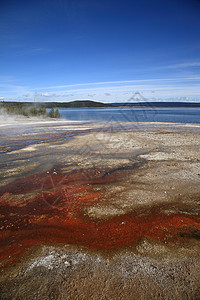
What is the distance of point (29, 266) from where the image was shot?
143 inches

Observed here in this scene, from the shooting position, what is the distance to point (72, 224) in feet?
16.2

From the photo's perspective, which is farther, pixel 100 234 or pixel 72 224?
pixel 72 224

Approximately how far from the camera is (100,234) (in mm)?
4508

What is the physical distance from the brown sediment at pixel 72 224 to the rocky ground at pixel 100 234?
2 centimetres

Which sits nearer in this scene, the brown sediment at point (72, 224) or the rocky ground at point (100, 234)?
the rocky ground at point (100, 234)

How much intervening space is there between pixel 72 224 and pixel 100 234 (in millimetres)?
891

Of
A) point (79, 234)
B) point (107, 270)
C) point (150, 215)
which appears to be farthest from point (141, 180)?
point (107, 270)

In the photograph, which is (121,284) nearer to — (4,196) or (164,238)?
(164,238)

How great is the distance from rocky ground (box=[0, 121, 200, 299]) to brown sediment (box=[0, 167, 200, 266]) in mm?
25

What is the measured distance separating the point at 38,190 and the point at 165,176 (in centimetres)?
580

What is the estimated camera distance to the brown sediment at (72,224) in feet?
14.0

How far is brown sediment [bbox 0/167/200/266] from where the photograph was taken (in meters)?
4.28

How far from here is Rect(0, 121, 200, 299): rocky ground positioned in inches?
126

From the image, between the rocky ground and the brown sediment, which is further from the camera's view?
the brown sediment
